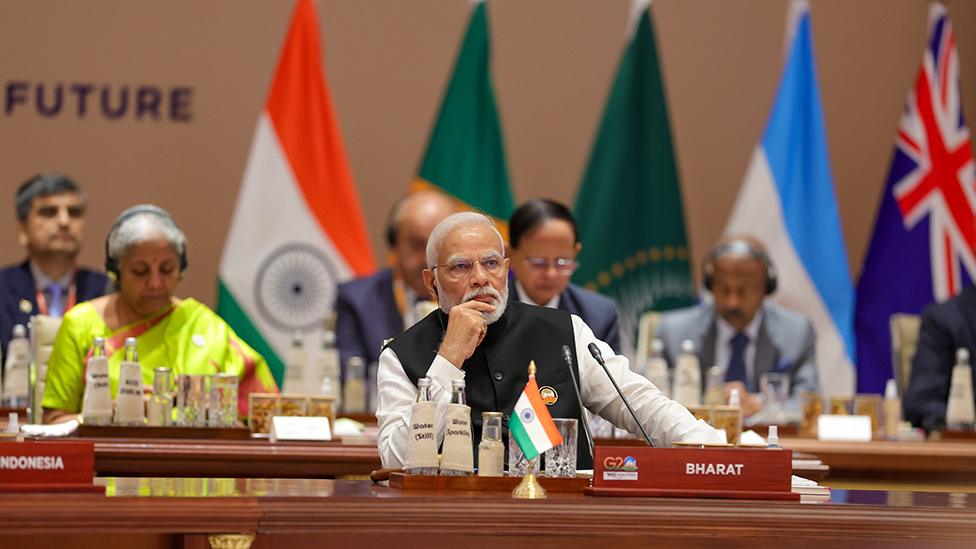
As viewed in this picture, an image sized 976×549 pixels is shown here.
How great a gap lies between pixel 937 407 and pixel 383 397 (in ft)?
10.0

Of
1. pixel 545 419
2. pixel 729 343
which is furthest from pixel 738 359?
pixel 545 419

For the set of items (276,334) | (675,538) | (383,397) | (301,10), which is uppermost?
(301,10)

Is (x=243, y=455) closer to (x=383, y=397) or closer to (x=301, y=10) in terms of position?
(x=383, y=397)

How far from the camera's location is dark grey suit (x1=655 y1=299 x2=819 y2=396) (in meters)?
6.05

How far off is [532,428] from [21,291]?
12.3ft

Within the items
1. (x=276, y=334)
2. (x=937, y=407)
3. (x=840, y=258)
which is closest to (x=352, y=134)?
(x=276, y=334)

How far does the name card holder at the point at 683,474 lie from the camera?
275 centimetres

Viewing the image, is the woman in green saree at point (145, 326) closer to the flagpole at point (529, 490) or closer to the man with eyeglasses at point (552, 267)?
the man with eyeglasses at point (552, 267)

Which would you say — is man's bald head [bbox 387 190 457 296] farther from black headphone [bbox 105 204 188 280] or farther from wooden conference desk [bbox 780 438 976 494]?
wooden conference desk [bbox 780 438 976 494]

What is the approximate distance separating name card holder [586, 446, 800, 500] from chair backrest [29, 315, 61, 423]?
238cm

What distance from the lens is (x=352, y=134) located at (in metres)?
7.57

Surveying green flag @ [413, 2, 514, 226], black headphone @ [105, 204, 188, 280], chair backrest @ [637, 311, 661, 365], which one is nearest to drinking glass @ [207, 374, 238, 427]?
black headphone @ [105, 204, 188, 280]

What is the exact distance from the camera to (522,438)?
286 cm

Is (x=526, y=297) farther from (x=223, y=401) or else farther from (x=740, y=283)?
(x=740, y=283)
